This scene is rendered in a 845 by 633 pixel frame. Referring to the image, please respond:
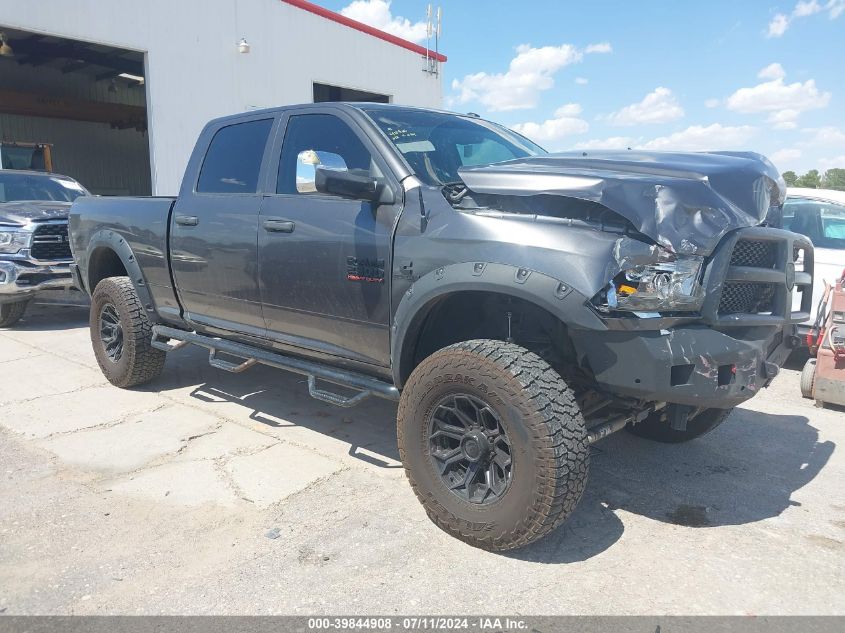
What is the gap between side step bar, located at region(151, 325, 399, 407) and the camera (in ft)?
11.3

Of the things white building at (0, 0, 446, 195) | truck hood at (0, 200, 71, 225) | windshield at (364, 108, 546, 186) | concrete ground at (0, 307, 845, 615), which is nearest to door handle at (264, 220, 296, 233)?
windshield at (364, 108, 546, 186)

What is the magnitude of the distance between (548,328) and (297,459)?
5.84ft

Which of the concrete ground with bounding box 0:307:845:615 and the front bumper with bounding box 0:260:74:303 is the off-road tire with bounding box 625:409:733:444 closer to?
the concrete ground with bounding box 0:307:845:615

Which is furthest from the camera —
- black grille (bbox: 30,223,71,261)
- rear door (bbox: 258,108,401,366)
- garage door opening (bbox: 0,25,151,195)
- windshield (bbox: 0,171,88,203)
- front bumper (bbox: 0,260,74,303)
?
garage door opening (bbox: 0,25,151,195)

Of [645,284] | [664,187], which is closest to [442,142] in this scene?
[664,187]

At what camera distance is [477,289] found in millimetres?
2830

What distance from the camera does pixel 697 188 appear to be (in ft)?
8.94

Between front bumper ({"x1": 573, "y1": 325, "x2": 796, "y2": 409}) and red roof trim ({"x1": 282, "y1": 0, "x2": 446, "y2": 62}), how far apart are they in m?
15.5

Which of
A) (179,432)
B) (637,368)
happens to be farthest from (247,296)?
(637,368)

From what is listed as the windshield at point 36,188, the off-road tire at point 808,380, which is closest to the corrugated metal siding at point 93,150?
the windshield at point 36,188

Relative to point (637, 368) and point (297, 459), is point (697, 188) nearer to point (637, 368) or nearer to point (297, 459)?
point (637, 368)

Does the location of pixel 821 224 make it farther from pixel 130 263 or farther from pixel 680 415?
pixel 130 263

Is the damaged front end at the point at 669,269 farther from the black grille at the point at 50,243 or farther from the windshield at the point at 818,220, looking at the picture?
the black grille at the point at 50,243

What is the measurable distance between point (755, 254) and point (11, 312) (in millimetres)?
8448
